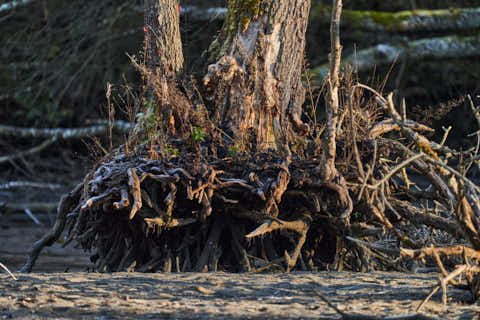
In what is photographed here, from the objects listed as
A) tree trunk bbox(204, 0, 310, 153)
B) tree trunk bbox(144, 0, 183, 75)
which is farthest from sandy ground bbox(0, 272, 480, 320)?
tree trunk bbox(144, 0, 183, 75)

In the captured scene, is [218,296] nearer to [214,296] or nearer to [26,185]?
[214,296]

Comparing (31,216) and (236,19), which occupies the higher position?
(236,19)

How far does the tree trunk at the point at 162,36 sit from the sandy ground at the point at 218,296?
2061 millimetres

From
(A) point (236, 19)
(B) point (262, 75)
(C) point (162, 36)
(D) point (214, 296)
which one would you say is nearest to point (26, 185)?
(C) point (162, 36)

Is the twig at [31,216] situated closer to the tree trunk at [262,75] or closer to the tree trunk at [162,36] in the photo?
the tree trunk at [162,36]

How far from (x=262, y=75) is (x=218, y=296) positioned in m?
2.32

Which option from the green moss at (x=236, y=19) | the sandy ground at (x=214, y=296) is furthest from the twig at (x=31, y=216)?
the sandy ground at (x=214, y=296)

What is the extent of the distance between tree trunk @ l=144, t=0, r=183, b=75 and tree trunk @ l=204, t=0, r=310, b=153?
42 cm

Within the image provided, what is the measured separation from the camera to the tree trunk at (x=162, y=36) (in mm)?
5227

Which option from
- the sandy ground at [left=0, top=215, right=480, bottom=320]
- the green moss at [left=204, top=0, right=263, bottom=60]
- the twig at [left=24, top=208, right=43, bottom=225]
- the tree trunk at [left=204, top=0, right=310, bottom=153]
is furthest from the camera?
the twig at [left=24, top=208, right=43, bottom=225]

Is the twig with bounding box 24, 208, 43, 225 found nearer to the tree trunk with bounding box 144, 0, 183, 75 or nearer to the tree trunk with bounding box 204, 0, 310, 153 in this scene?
the tree trunk with bounding box 144, 0, 183, 75

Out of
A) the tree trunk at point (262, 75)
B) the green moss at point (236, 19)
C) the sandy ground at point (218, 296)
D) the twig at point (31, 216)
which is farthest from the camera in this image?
the twig at point (31, 216)

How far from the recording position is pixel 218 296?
324cm

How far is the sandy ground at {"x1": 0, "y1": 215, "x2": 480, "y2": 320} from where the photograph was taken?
113 inches
